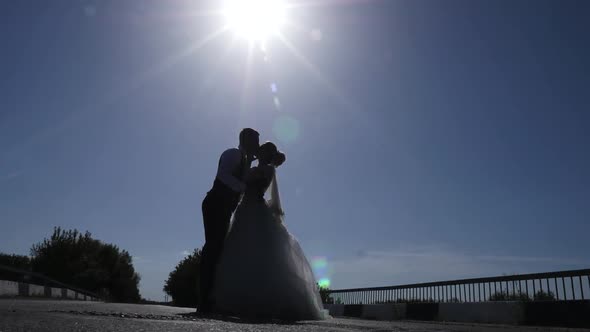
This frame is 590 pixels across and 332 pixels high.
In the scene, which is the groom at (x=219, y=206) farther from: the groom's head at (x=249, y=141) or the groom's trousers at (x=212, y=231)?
the groom's head at (x=249, y=141)

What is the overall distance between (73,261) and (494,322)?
40747mm

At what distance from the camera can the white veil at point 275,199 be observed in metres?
5.88

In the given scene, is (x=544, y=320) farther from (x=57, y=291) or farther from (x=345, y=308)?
(x=57, y=291)

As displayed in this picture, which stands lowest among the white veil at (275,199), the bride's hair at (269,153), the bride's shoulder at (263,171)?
the white veil at (275,199)

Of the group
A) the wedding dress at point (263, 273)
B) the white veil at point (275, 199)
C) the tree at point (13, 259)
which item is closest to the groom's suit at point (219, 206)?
the wedding dress at point (263, 273)

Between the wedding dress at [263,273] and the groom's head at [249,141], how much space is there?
710 millimetres

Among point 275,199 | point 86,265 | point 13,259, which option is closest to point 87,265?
point 86,265

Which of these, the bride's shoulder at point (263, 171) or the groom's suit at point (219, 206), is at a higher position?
the bride's shoulder at point (263, 171)

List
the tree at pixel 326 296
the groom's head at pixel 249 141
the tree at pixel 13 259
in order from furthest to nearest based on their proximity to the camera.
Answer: the tree at pixel 13 259
the tree at pixel 326 296
the groom's head at pixel 249 141

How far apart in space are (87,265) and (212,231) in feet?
128

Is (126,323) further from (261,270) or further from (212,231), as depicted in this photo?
(212,231)

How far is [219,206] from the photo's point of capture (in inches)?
209

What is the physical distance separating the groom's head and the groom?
0.21m

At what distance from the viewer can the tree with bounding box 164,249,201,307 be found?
13127 mm
